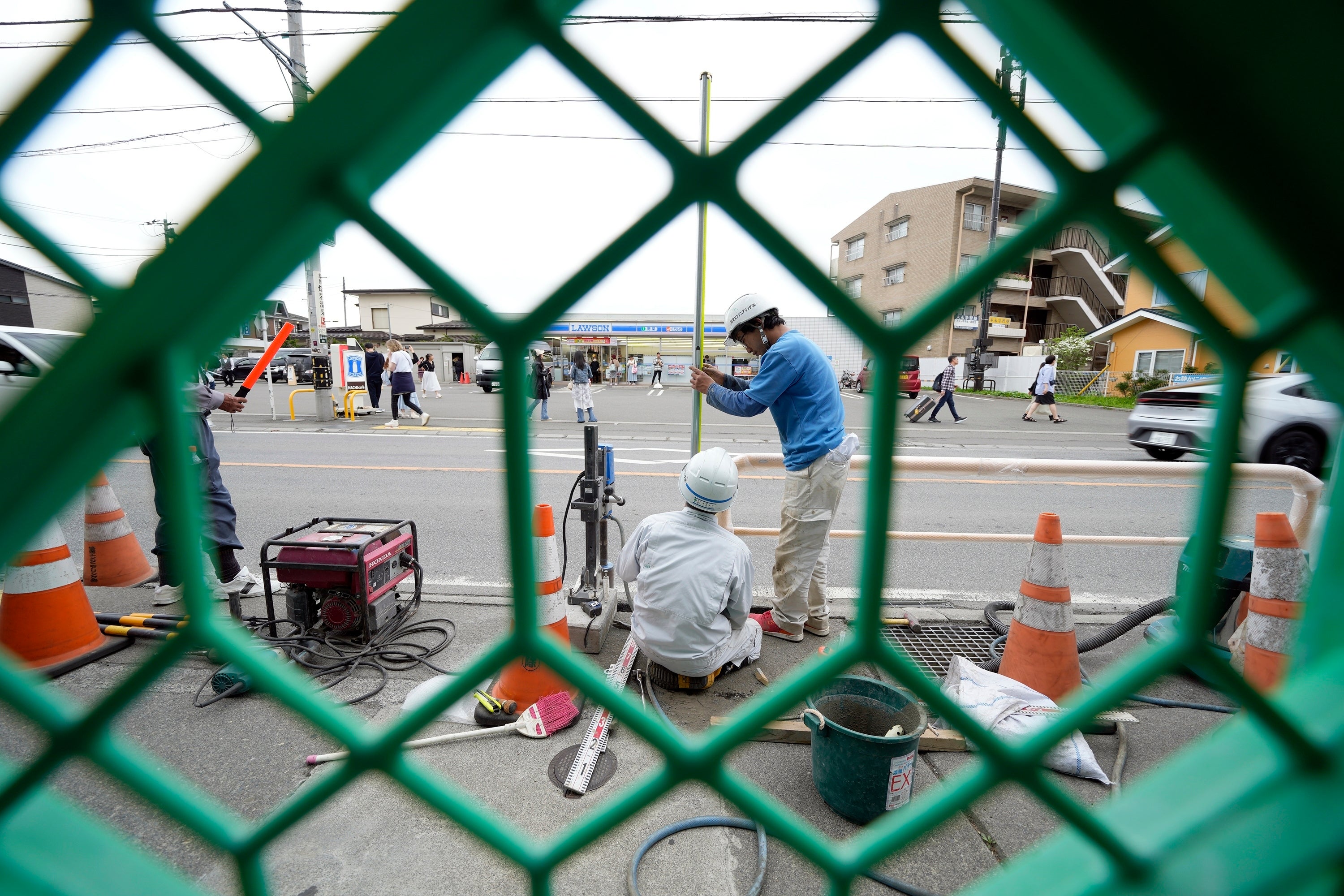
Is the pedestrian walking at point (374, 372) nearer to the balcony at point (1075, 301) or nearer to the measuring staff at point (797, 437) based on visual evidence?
the measuring staff at point (797, 437)

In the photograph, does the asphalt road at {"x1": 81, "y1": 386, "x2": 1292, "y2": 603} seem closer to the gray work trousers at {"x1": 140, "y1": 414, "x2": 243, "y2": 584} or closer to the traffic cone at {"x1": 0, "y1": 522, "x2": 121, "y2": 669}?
the gray work trousers at {"x1": 140, "y1": 414, "x2": 243, "y2": 584}

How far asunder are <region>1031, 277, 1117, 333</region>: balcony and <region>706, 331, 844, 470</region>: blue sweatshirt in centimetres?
3006

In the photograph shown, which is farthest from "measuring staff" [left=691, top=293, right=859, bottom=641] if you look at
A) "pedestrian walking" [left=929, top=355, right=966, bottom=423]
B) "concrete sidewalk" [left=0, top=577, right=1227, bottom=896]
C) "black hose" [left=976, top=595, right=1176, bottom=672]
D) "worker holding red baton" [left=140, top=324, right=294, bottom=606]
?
"pedestrian walking" [left=929, top=355, right=966, bottom=423]

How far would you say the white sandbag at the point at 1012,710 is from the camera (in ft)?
7.06

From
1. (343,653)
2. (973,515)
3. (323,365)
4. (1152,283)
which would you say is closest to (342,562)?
(343,653)

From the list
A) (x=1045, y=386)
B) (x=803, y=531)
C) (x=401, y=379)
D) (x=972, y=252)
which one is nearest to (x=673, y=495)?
(x=803, y=531)

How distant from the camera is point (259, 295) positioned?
0.42 m

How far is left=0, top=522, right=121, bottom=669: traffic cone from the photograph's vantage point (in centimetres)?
279

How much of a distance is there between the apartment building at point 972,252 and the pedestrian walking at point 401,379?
15.8 meters

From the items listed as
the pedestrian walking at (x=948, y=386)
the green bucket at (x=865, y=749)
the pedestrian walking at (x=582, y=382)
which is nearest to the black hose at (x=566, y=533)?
the green bucket at (x=865, y=749)

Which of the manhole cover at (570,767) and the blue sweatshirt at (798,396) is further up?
the blue sweatshirt at (798,396)

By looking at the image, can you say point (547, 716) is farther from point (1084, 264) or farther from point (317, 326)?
point (1084, 264)

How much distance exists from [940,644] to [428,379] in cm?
1539

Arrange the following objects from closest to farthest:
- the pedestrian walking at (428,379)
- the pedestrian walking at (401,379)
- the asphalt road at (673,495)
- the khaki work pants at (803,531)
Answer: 1. the khaki work pants at (803,531)
2. the asphalt road at (673,495)
3. the pedestrian walking at (401,379)
4. the pedestrian walking at (428,379)
